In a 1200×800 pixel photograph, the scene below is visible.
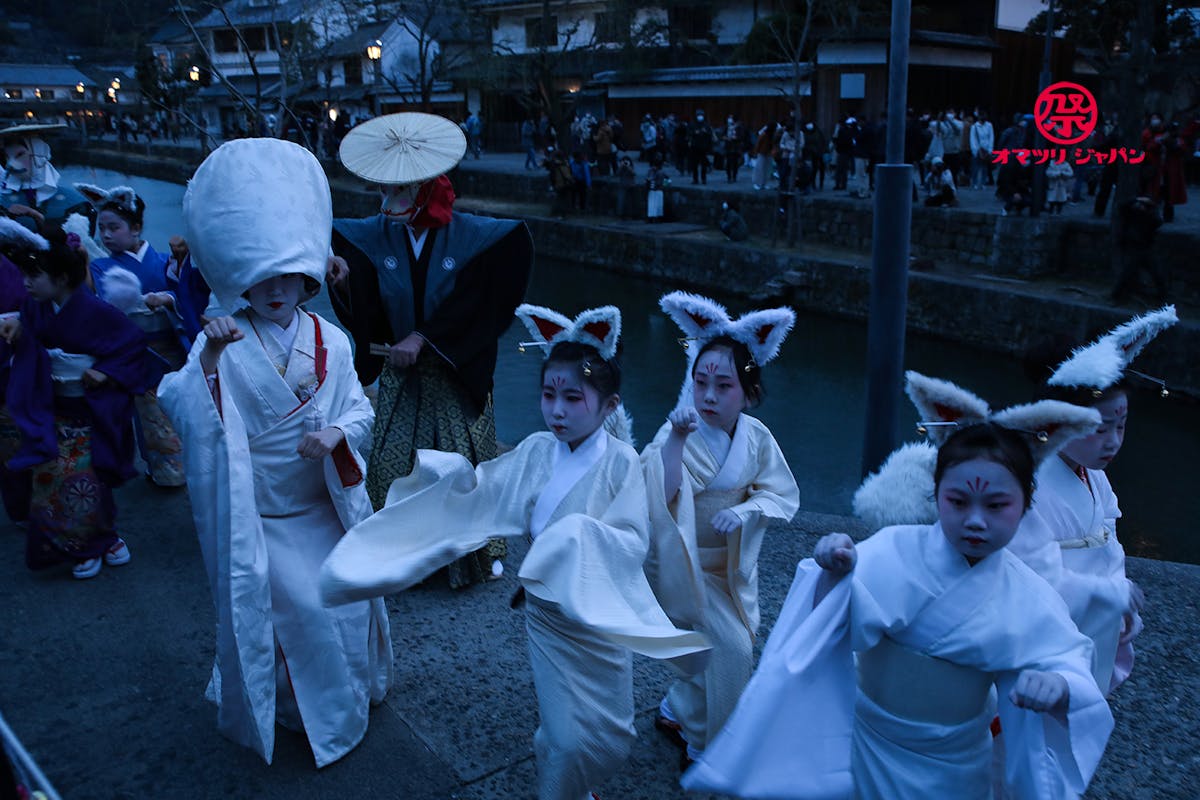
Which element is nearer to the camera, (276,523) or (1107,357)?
(1107,357)

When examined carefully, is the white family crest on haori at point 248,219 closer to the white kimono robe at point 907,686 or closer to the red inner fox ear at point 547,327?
the red inner fox ear at point 547,327

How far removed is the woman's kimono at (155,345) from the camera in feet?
16.9

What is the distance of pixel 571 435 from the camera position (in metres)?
2.67

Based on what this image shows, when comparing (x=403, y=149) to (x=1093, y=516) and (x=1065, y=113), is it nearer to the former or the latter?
(x=1093, y=516)

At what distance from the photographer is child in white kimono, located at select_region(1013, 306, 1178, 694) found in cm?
235

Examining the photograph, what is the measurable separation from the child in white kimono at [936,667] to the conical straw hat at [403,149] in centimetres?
243

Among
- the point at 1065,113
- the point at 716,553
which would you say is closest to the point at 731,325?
the point at 716,553

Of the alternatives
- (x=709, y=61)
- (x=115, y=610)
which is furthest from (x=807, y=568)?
(x=709, y=61)

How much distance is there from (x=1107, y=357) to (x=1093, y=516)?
0.48 m

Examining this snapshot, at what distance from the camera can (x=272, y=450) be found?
3.02 m

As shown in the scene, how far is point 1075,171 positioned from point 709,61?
1371 centimetres

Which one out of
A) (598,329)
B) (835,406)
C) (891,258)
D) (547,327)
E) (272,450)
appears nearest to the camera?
(598,329)

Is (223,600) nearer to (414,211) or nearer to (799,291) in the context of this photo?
(414,211)

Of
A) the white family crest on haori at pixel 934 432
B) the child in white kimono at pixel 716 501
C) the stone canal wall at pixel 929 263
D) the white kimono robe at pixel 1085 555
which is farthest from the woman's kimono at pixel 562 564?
the stone canal wall at pixel 929 263
